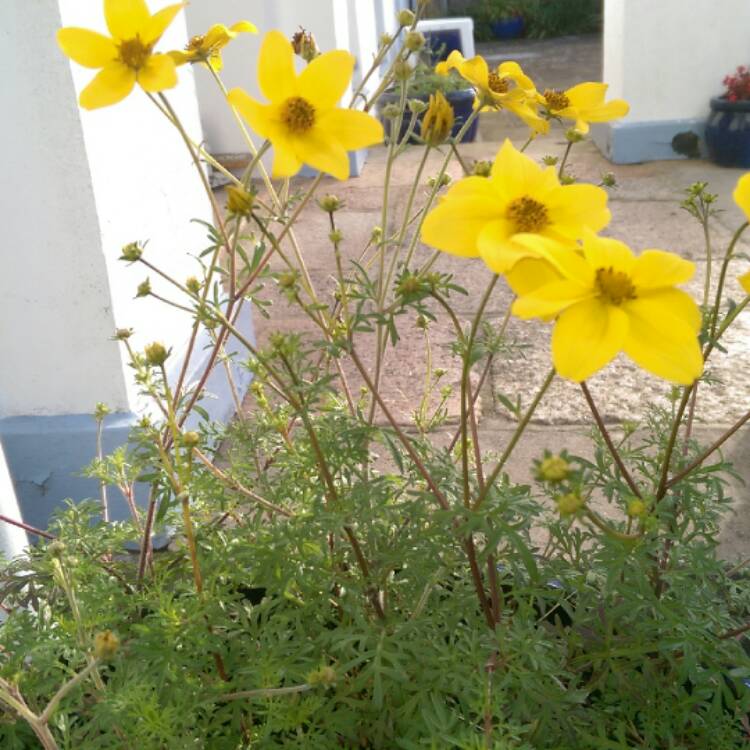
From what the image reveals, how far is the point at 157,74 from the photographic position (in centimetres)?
80

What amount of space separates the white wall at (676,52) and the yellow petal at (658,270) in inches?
198

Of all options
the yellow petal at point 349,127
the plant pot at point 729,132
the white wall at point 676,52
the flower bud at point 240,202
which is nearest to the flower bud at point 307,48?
the yellow petal at point 349,127

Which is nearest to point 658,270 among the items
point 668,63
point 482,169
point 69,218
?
point 482,169

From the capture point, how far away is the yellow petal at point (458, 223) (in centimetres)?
69

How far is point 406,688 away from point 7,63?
1.41 meters

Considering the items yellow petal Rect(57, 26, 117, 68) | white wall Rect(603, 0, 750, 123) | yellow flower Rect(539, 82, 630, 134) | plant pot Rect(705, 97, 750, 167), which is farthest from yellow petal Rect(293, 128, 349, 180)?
white wall Rect(603, 0, 750, 123)

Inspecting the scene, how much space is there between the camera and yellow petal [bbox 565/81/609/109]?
3.35 feet

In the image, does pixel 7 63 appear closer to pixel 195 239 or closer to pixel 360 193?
pixel 195 239

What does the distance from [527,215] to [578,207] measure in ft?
0.19

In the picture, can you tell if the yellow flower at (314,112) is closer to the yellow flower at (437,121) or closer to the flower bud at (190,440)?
the yellow flower at (437,121)

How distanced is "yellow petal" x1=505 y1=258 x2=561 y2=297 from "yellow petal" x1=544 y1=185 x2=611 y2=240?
92mm

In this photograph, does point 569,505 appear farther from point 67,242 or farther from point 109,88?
point 67,242

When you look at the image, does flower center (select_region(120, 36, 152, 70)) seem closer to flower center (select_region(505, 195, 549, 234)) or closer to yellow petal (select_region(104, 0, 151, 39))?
yellow petal (select_region(104, 0, 151, 39))

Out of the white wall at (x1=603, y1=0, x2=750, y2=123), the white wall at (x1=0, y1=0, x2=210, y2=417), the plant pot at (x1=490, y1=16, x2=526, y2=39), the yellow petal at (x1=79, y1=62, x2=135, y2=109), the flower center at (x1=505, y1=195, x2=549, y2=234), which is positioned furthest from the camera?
the plant pot at (x1=490, y1=16, x2=526, y2=39)
